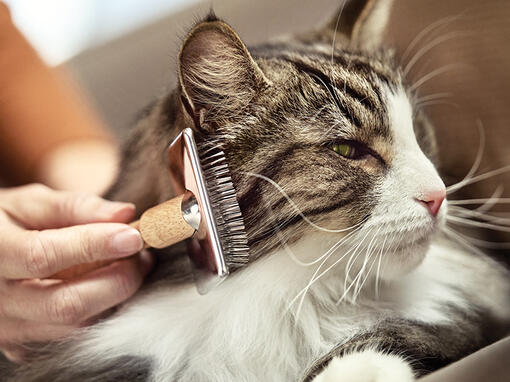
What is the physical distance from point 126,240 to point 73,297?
0.10m

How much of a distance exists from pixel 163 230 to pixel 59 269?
14 cm

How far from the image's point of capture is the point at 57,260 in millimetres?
597

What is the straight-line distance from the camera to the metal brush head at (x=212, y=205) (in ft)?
1.71

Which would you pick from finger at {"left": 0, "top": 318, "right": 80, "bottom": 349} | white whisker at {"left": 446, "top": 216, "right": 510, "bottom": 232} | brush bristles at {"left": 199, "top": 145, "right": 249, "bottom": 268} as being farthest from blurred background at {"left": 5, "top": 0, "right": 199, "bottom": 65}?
white whisker at {"left": 446, "top": 216, "right": 510, "bottom": 232}

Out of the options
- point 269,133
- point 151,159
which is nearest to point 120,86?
point 151,159

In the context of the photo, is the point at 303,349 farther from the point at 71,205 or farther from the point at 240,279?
the point at 71,205

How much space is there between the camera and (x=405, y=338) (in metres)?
0.59

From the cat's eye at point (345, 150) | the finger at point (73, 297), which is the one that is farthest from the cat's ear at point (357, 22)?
the finger at point (73, 297)

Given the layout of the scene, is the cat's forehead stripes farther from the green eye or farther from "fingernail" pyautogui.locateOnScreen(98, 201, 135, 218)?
"fingernail" pyautogui.locateOnScreen(98, 201, 135, 218)

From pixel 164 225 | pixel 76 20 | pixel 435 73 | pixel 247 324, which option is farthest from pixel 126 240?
pixel 435 73

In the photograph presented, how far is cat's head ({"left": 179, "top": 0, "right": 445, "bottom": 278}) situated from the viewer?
1.75 feet

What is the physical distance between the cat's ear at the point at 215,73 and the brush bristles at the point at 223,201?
0.04 m

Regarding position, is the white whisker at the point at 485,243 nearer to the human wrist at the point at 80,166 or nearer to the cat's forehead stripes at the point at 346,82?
the cat's forehead stripes at the point at 346,82

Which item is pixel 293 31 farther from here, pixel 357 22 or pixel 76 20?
pixel 76 20
